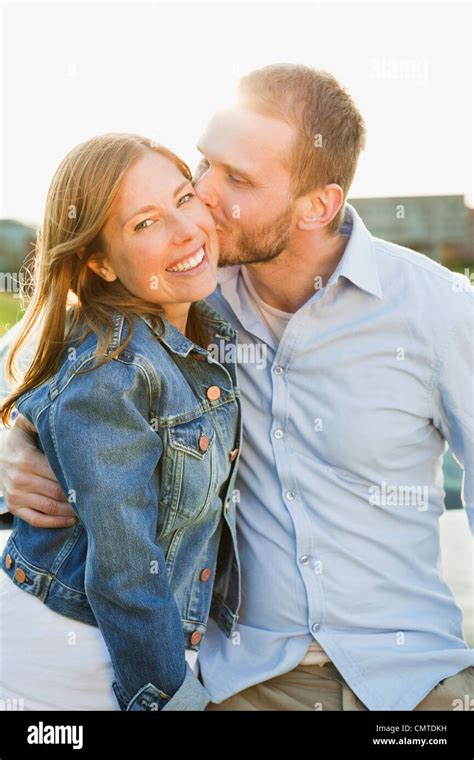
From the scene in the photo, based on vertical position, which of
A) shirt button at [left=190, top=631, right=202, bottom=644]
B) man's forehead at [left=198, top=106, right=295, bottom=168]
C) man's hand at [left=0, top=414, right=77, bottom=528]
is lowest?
shirt button at [left=190, top=631, right=202, bottom=644]

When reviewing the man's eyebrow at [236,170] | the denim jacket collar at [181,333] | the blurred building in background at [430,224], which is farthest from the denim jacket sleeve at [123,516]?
the blurred building in background at [430,224]

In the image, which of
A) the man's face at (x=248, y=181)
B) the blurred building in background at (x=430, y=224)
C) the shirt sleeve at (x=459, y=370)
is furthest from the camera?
the blurred building in background at (x=430, y=224)

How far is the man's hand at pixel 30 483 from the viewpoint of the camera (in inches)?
75.6

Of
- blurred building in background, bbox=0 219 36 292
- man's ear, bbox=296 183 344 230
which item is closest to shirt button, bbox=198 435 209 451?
man's ear, bbox=296 183 344 230

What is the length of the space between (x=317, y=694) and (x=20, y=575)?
2.39ft

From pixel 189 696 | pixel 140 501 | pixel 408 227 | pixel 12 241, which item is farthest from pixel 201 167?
pixel 408 227

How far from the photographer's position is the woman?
5.63ft

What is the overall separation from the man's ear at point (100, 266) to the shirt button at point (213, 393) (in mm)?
323

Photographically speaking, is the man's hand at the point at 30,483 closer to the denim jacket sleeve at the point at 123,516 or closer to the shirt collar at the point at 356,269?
the denim jacket sleeve at the point at 123,516

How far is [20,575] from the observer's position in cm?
192

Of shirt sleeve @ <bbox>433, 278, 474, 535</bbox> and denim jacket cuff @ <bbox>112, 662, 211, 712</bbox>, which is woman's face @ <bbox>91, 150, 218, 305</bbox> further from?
denim jacket cuff @ <bbox>112, 662, 211, 712</bbox>

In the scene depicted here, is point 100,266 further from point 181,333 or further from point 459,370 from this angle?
point 459,370

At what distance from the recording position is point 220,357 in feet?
7.11

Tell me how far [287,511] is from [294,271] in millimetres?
624
